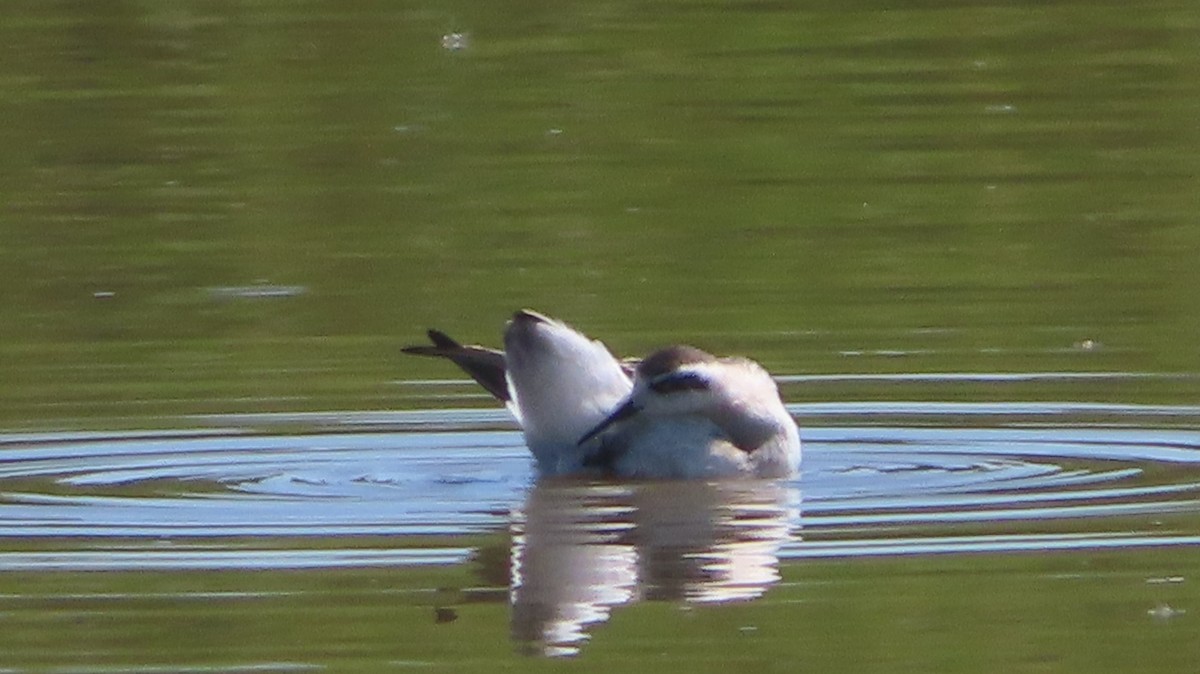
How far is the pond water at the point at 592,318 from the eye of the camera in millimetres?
8312

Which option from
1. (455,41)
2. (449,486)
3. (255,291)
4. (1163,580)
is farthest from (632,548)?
(455,41)

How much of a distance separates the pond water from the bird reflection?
25mm

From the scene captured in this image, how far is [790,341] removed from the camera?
12445 millimetres

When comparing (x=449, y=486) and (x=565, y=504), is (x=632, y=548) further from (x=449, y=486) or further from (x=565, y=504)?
(x=449, y=486)

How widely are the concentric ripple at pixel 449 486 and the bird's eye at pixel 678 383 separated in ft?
1.29

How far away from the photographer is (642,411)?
10.4 metres

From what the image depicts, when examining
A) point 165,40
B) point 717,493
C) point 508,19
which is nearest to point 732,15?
point 508,19

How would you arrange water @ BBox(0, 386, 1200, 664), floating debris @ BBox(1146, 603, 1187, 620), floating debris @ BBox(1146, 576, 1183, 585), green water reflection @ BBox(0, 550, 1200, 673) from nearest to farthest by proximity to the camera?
1. green water reflection @ BBox(0, 550, 1200, 673)
2. floating debris @ BBox(1146, 603, 1187, 620)
3. floating debris @ BBox(1146, 576, 1183, 585)
4. water @ BBox(0, 386, 1200, 664)

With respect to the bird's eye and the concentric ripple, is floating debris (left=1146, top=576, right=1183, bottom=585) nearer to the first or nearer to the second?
the concentric ripple

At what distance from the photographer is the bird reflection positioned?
8.42 m

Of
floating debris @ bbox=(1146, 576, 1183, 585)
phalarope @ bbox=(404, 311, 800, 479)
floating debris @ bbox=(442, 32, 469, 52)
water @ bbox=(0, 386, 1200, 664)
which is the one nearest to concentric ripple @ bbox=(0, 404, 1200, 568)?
water @ bbox=(0, 386, 1200, 664)

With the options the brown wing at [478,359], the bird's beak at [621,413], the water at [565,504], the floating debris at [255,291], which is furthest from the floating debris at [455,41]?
the bird's beak at [621,413]

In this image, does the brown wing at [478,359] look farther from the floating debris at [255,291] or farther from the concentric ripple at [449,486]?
the floating debris at [255,291]

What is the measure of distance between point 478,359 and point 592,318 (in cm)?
205
